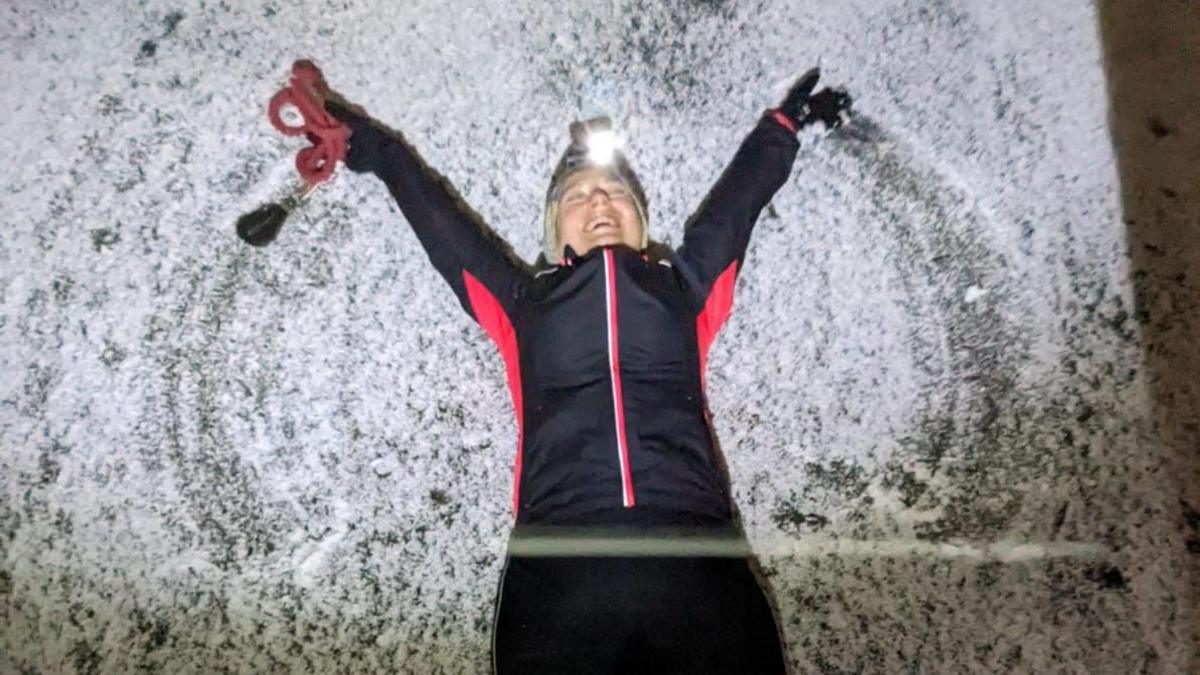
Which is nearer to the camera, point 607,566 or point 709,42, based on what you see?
point 607,566

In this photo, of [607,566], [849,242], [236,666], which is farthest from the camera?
[849,242]

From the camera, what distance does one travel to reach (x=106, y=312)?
131cm

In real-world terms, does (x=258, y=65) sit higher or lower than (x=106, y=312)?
higher

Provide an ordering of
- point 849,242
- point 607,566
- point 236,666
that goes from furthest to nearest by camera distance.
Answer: point 849,242 → point 236,666 → point 607,566

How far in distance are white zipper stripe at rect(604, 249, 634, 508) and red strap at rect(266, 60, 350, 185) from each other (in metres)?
0.48

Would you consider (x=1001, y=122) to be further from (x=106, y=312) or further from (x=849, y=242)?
(x=106, y=312)

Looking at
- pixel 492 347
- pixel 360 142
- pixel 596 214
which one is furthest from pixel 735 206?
pixel 360 142

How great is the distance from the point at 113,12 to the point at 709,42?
991 millimetres

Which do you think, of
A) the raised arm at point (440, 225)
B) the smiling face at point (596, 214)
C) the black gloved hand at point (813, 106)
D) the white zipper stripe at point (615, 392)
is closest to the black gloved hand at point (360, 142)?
the raised arm at point (440, 225)

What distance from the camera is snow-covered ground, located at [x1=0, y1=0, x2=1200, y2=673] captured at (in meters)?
1.26

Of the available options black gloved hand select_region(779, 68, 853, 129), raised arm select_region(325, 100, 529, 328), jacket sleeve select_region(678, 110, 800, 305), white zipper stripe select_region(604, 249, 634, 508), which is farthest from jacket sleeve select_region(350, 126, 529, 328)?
black gloved hand select_region(779, 68, 853, 129)

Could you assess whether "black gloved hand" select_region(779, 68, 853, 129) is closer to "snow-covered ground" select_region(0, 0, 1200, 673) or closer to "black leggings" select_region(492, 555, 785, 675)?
"snow-covered ground" select_region(0, 0, 1200, 673)

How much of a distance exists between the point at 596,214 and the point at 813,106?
1.39ft

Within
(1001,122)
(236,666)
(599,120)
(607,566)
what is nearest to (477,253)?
(599,120)
